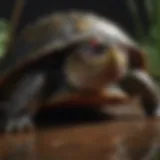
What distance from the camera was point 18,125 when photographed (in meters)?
1.06

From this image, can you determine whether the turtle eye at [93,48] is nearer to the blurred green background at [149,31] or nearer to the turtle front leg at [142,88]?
the turtle front leg at [142,88]

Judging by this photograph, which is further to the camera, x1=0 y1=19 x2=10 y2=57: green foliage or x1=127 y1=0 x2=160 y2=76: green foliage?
x1=127 y1=0 x2=160 y2=76: green foliage

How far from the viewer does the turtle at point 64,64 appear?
1153mm

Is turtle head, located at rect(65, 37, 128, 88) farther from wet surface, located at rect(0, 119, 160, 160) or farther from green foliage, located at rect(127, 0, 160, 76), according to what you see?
green foliage, located at rect(127, 0, 160, 76)

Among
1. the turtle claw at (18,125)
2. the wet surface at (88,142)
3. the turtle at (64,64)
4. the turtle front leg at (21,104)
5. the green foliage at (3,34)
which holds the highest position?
the green foliage at (3,34)

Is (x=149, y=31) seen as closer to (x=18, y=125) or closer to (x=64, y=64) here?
(x=64, y=64)

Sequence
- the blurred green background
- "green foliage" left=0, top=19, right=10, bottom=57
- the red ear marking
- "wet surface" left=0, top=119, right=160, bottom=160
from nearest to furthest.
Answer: "wet surface" left=0, top=119, right=160, bottom=160 < the red ear marking < "green foliage" left=0, top=19, right=10, bottom=57 < the blurred green background

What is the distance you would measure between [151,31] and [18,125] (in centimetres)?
119

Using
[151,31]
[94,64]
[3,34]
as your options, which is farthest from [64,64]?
[151,31]

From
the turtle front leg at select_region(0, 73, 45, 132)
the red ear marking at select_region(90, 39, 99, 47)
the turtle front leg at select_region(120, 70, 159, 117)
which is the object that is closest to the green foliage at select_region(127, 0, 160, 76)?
the turtle front leg at select_region(120, 70, 159, 117)

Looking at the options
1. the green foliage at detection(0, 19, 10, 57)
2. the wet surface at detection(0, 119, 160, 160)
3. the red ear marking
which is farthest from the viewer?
the green foliage at detection(0, 19, 10, 57)

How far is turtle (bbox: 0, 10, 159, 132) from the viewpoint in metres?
1.15

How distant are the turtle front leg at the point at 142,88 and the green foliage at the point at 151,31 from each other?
0.46m

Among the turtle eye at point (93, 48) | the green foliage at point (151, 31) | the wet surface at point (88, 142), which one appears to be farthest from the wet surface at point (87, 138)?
the green foliage at point (151, 31)
